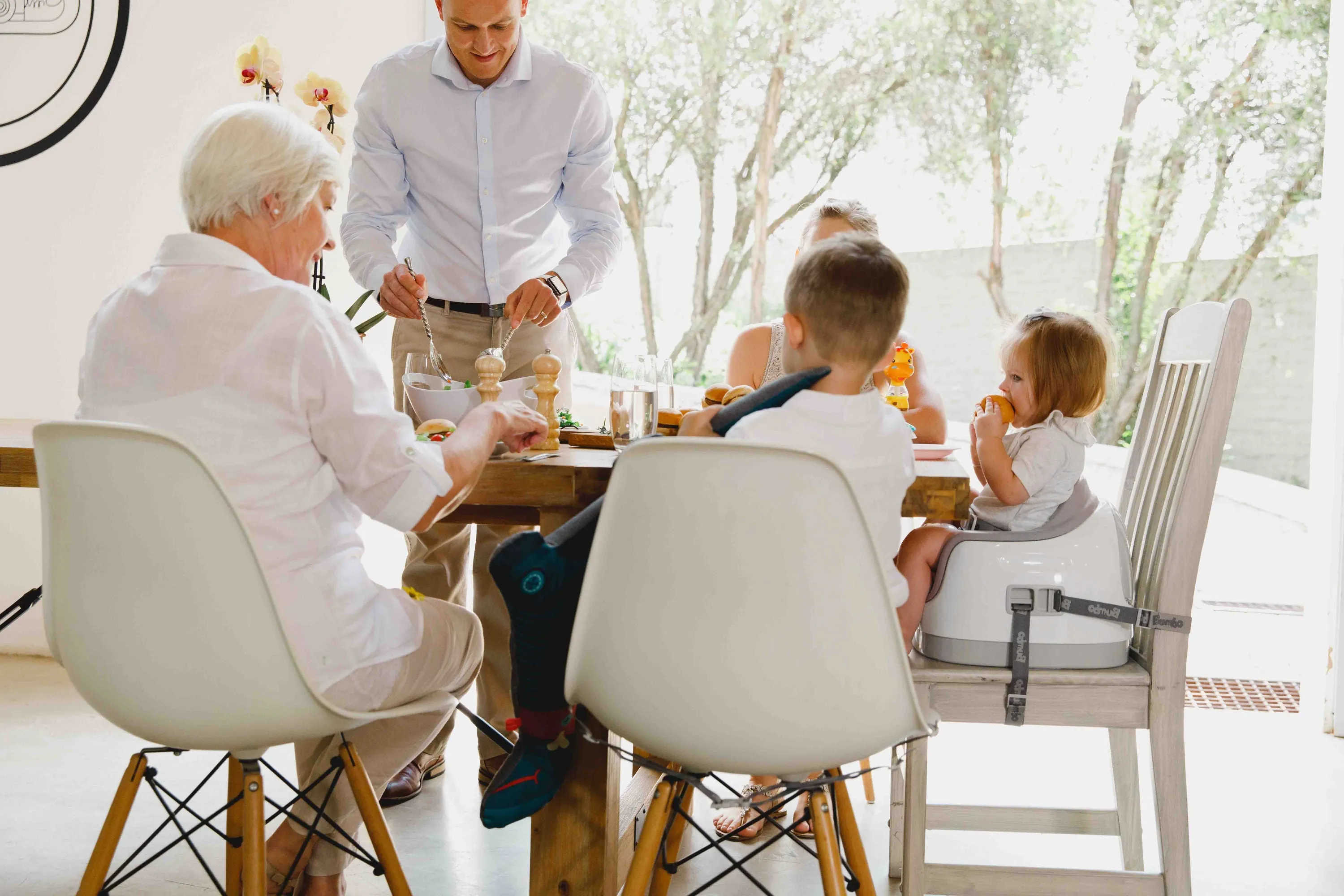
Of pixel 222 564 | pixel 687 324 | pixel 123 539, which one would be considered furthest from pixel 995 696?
pixel 687 324

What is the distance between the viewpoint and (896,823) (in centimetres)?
191

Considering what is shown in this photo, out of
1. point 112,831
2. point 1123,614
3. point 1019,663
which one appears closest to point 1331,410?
point 1123,614

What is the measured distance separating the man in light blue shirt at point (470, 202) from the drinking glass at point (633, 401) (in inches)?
28.0

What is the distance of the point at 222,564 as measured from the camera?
1.21 meters

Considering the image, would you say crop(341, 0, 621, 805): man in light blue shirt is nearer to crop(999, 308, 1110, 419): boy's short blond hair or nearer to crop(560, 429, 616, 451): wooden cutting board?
crop(560, 429, 616, 451): wooden cutting board

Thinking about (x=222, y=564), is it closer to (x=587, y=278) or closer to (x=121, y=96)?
(x=587, y=278)

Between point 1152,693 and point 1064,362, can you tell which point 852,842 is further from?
point 1064,362

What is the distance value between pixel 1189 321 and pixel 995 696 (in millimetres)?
667

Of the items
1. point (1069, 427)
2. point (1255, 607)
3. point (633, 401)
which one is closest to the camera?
point (633, 401)

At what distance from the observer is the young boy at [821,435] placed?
53.2 inches

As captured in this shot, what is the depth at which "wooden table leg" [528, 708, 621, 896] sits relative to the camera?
1582 mm

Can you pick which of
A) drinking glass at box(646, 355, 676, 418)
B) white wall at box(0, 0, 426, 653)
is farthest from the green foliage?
drinking glass at box(646, 355, 676, 418)

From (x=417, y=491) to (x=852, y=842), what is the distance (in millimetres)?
711

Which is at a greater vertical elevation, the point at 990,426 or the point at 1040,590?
the point at 990,426
